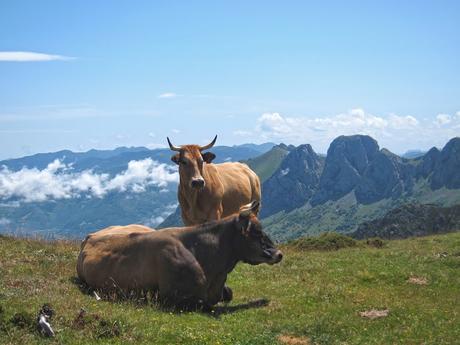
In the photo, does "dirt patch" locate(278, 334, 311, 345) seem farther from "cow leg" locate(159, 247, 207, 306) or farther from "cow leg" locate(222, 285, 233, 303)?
"cow leg" locate(222, 285, 233, 303)

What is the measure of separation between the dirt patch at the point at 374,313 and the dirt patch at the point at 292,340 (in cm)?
251

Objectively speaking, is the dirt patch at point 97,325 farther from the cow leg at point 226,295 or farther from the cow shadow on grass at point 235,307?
the cow leg at point 226,295

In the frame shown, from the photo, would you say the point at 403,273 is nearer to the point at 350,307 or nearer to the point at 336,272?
the point at 336,272

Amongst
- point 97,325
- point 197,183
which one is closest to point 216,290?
point 97,325

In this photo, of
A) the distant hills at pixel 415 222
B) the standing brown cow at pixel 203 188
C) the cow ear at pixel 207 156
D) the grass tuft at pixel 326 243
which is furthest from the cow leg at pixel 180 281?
the distant hills at pixel 415 222

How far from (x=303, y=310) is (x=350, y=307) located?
120 cm

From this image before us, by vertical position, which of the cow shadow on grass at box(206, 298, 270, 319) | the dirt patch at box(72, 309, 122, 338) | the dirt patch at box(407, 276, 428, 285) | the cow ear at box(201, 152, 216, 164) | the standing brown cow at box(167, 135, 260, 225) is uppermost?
the cow ear at box(201, 152, 216, 164)

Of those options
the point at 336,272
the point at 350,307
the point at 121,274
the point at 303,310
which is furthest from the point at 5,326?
the point at 336,272

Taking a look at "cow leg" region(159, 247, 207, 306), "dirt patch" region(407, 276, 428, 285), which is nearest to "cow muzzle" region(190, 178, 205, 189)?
"cow leg" region(159, 247, 207, 306)

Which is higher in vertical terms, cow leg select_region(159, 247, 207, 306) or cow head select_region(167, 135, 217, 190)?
cow head select_region(167, 135, 217, 190)

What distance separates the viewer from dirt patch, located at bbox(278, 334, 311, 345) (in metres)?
11.3

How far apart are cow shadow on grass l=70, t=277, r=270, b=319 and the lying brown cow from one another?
0.15m

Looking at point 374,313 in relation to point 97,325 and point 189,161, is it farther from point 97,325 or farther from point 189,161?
point 189,161

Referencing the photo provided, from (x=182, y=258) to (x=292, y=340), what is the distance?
3.93 m
